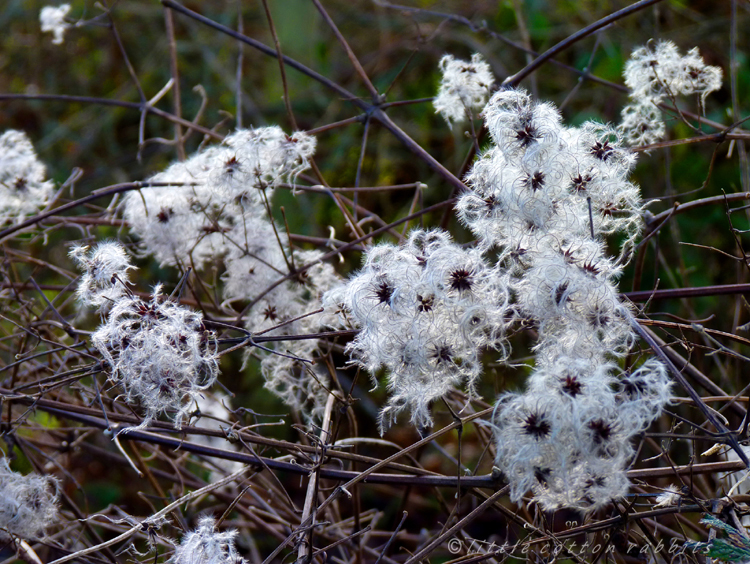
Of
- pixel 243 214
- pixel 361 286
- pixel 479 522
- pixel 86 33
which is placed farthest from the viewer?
pixel 86 33

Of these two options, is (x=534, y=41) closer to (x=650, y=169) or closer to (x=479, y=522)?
(x=650, y=169)

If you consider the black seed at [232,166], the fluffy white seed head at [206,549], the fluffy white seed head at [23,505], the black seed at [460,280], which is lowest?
the fluffy white seed head at [23,505]

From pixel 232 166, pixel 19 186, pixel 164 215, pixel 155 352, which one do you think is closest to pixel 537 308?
pixel 155 352

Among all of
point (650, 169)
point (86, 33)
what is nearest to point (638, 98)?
point (650, 169)

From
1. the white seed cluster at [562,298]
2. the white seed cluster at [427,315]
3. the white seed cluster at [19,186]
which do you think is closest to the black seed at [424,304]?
the white seed cluster at [427,315]

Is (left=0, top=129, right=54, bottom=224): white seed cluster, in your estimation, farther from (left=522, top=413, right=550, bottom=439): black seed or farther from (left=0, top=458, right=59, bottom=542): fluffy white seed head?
(left=522, top=413, right=550, bottom=439): black seed

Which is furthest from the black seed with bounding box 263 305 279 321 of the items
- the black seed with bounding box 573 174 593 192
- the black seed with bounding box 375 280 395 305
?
the black seed with bounding box 573 174 593 192

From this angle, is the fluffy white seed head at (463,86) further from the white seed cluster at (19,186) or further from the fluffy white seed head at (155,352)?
the white seed cluster at (19,186)
